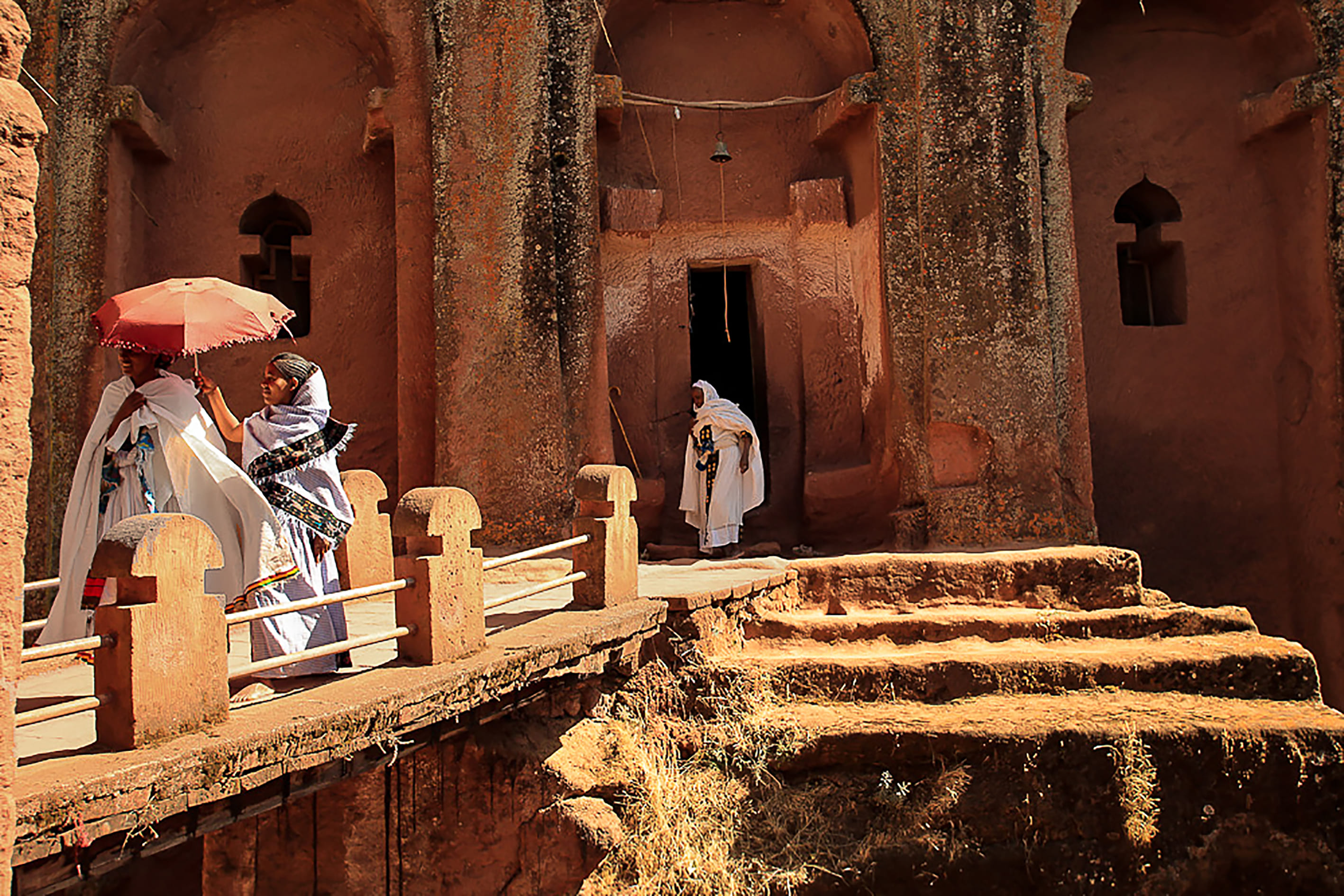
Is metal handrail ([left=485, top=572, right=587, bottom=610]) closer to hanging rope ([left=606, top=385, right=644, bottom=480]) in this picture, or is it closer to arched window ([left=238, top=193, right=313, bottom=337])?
hanging rope ([left=606, top=385, right=644, bottom=480])

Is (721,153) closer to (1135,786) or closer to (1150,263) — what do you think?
(1150,263)

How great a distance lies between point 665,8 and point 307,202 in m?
3.74

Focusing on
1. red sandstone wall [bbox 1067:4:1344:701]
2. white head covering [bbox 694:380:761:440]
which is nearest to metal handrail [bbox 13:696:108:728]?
white head covering [bbox 694:380:761:440]

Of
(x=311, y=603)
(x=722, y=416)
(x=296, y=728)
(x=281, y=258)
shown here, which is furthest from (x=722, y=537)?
(x=296, y=728)

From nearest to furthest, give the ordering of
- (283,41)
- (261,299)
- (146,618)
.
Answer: (146,618), (261,299), (283,41)

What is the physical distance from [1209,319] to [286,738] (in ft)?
32.0

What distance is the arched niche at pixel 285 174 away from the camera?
9977 mm

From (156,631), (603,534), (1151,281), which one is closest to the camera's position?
(156,631)

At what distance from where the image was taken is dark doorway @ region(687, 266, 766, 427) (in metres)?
11.9

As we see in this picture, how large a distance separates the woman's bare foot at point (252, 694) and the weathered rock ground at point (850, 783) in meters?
1.06

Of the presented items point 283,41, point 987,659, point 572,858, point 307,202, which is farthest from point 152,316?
point 283,41

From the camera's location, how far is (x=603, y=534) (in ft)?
19.5

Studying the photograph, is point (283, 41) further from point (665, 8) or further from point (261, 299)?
point (261, 299)

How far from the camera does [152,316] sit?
4.86m
